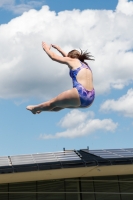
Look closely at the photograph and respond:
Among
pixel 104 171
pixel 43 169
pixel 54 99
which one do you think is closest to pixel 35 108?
pixel 54 99

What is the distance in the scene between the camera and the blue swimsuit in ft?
23.5

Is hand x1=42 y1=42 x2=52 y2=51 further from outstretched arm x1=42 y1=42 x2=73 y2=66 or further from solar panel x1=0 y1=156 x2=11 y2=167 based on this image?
solar panel x1=0 y1=156 x2=11 y2=167

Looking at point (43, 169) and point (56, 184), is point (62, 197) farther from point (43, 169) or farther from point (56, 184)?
point (43, 169)

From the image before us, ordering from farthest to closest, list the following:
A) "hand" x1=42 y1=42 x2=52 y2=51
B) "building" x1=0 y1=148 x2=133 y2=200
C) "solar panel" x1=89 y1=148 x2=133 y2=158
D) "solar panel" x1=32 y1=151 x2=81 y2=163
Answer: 1. "solar panel" x1=89 y1=148 x2=133 y2=158
2. "solar panel" x1=32 y1=151 x2=81 y2=163
3. "building" x1=0 y1=148 x2=133 y2=200
4. "hand" x1=42 y1=42 x2=52 y2=51

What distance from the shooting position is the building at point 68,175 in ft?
60.0

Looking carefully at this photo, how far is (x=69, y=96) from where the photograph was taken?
23.4 feet

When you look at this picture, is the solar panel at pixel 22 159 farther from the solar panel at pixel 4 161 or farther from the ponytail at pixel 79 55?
the ponytail at pixel 79 55

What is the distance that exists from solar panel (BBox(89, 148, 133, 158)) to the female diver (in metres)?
12.8

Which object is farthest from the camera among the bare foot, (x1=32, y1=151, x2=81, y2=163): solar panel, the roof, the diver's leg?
(x1=32, y1=151, x2=81, y2=163): solar panel

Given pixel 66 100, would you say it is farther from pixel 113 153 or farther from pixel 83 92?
pixel 113 153

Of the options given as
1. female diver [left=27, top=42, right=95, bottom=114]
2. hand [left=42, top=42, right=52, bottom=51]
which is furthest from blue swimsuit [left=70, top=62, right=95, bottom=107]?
hand [left=42, top=42, right=52, bottom=51]

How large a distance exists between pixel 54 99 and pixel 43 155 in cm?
1429

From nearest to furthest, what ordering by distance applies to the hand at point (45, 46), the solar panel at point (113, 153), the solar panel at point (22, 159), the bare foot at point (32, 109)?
the hand at point (45, 46) → the bare foot at point (32, 109) → the solar panel at point (22, 159) → the solar panel at point (113, 153)

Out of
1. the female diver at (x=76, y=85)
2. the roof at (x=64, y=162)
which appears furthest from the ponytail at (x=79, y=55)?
the roof at (x=64, y=162)
